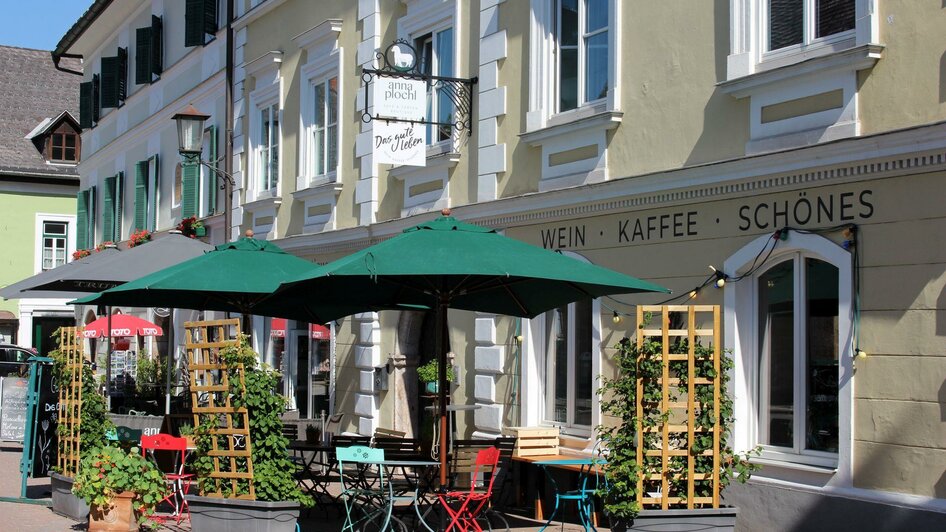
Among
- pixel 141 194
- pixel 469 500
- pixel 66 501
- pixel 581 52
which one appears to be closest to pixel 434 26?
pixel 581 52

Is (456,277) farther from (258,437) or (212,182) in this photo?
(212,182)

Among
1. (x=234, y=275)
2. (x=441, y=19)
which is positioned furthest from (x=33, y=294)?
(x=234, y=275)

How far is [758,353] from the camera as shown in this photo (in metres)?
10.2

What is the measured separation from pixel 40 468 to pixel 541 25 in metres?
6.99

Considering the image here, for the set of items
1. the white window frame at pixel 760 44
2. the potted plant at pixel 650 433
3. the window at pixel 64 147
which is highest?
the window at pixel 64 147

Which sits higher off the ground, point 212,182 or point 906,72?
point 212,182

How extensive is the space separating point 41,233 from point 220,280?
111 feet

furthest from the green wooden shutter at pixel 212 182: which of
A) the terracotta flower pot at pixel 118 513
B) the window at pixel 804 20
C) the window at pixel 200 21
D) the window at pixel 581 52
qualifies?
the window at pixel 804 20

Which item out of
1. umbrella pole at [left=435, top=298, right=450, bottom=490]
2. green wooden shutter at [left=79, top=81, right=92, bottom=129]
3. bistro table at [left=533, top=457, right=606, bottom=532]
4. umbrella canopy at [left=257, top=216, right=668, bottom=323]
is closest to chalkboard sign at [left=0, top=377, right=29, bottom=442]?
umbrella canopy at [left=257, top=216, right=668, bottom=323]

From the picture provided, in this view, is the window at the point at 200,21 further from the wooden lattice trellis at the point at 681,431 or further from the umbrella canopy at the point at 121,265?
the wooden lattice trellis at the point at 681,431

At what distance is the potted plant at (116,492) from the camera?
10.4 metres

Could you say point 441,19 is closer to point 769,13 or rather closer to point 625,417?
point 769,13

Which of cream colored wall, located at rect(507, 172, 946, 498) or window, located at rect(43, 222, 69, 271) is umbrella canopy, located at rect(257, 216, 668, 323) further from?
window, located at rect(43, 222, 69, 271)

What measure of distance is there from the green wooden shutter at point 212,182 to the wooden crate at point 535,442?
11.8 metres
